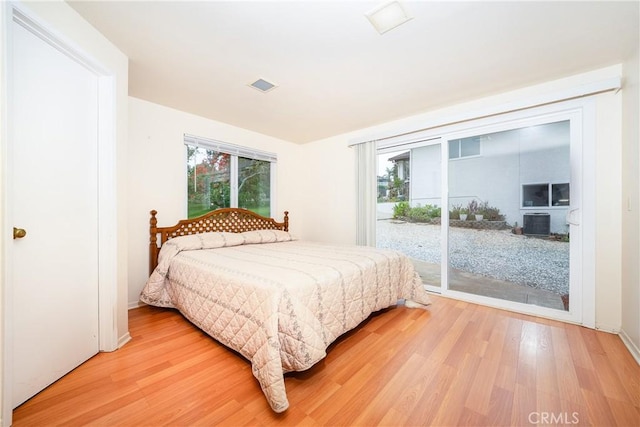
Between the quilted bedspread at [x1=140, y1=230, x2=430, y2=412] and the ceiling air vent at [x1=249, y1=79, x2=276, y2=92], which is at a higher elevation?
the ceiling air vent at [x1=249, y1=79, x2=276, y2=92]

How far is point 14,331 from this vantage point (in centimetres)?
119

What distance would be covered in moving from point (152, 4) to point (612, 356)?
149 inches

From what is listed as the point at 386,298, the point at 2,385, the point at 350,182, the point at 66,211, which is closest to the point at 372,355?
the point at 386,298

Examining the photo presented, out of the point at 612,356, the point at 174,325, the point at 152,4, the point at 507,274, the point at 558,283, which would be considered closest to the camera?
the point at 152,4

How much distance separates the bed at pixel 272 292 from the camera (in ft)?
4.43

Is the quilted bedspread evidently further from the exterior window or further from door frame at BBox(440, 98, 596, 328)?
door frame at BBox(440, 98, 596, 328)

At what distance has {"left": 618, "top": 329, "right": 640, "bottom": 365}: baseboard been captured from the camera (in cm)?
159

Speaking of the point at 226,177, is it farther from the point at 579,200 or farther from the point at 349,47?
the point at 579,200

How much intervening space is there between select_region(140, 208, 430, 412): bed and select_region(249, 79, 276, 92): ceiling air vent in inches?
65.4

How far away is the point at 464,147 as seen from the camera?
2.78 m

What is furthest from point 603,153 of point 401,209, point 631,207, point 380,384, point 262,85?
point 262,85

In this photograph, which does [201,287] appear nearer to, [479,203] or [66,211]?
[66,211]
